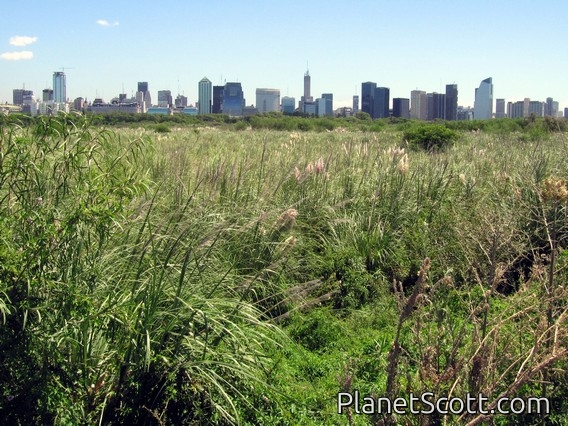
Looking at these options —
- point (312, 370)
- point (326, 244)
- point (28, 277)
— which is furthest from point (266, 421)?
point (326, 244)

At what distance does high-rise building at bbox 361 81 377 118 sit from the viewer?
79956 millimetres

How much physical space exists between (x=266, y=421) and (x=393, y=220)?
4.44 meters

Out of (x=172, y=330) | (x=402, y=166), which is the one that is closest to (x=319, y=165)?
(x=402, y=166)

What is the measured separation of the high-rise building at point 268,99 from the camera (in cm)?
9919

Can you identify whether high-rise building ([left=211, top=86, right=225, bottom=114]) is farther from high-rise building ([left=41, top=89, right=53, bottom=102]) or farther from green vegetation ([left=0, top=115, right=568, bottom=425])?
green vegetation ([left=0, top=115, right=568, bottom=425])

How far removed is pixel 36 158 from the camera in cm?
385

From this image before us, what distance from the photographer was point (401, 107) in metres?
69.3

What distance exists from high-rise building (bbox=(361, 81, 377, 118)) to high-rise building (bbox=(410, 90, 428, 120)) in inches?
406

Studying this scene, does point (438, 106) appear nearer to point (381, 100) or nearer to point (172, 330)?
point (381, 100)

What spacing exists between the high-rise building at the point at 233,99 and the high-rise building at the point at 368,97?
1501 centimetres

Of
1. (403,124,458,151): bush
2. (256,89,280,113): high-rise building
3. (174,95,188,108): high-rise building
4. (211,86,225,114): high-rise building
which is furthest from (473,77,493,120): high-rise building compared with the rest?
(174,95,188,108): high-rise building

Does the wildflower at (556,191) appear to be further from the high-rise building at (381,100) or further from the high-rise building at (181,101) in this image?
the high-rise building at (181,101)

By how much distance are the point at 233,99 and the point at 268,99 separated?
1262 centimetres

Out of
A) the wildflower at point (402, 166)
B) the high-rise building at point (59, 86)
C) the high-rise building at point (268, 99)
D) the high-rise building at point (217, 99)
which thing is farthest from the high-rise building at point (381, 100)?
the high-rise building at point (59, 86)
